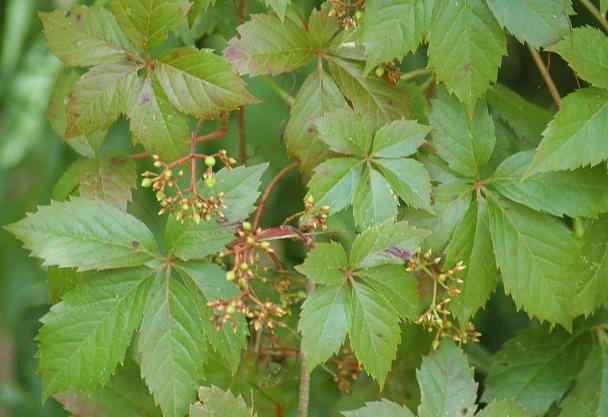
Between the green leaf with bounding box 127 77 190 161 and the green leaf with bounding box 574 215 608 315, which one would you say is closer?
the green leaf with bounding box 127 77 190 161

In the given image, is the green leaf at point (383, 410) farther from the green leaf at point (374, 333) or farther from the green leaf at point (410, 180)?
the green leaf at point (410, 180)

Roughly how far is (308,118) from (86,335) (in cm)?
47

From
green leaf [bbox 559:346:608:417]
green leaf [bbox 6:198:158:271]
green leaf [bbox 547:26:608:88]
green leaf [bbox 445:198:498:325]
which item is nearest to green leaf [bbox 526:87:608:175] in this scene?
green leaf [bbox 547:26:608:88]

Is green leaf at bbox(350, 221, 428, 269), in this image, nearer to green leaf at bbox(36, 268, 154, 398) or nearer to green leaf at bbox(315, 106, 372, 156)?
green leaf at bbox(315, 106, 372, 156)

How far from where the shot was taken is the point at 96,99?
1.22m

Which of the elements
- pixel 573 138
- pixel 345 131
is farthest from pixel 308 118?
pixel 573 138

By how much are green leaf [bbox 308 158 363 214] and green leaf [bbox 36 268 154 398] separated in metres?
0.31

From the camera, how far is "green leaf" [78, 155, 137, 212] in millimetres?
1335

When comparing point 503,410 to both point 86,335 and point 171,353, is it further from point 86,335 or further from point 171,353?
point 86,335

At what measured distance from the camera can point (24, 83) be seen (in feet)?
8.32

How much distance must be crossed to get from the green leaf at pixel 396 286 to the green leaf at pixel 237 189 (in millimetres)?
197

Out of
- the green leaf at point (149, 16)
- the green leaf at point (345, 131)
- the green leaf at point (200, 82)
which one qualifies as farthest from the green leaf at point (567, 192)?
the green leaf at point (149, 16)

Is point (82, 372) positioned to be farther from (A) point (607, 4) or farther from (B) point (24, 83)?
(B) point (24, 83)

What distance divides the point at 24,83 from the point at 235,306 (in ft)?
5.50
